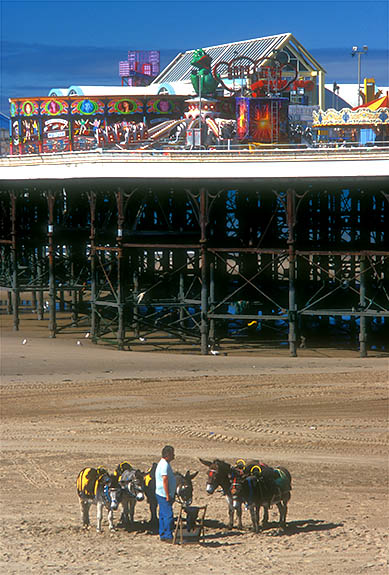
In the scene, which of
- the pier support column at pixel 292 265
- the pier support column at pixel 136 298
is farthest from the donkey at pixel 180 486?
the pier support column at pixel 136 298

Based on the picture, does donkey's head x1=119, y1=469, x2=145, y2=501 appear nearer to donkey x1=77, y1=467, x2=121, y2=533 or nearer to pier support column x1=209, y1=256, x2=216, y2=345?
donkey x1=77, y1=467, x2=121, y2=533

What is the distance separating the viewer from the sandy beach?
1570 cm

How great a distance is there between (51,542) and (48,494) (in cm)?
283

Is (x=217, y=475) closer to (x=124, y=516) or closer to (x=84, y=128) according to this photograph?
(x=124, y=516)

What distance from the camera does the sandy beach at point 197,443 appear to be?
15703 millimetres

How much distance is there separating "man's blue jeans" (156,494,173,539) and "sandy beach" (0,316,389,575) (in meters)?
0.20

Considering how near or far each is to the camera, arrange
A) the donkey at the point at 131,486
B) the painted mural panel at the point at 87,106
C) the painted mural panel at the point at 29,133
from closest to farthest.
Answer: the donkey at the point at 131,486 < the painted mural panel at the point at 29,133 < the painted mural panel at the point at 87,106

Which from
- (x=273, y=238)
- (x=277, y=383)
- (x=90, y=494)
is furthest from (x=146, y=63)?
(x=90, y=494)

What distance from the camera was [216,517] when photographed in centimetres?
1762

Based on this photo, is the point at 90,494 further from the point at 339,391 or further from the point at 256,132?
the point at 256,132

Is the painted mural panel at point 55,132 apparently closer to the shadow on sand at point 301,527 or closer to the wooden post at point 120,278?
the wooden post at point 120,278

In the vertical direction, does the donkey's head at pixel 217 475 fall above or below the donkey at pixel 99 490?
above

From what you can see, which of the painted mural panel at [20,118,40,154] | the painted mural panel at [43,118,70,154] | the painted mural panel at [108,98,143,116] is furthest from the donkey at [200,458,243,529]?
the painted mural panel at [108,98,143,116]

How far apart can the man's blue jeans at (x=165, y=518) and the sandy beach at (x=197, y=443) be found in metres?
0.20
